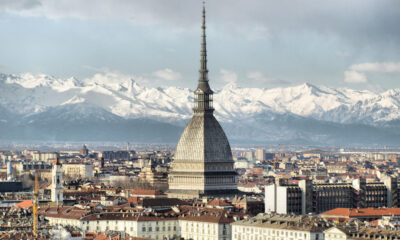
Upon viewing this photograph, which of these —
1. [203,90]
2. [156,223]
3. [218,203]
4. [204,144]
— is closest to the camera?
[156,223]

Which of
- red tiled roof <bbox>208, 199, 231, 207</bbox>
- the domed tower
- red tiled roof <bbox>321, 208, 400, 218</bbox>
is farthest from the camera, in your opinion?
the domed tower

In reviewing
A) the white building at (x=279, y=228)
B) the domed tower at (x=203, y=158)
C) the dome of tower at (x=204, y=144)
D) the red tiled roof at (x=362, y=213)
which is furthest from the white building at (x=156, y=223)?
the dome of tower at (x=204, y=144)

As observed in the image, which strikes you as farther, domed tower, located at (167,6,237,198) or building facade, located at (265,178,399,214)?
domed tower, located at (167,6,237,198)

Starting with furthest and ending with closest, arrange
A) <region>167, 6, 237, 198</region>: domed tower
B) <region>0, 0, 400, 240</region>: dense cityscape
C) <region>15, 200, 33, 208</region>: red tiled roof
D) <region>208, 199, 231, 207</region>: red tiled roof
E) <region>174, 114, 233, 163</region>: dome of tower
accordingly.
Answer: <region>174, 114, 233, 163</region>: dome of tower → <region>167, 6, 237, 198</region>: domed tower → <region>15, 200, 33, 208</region>: red tiled roof → <region>208, 199, 231, 207</region>: red tiled roof → <region>0, 0, 400, 240</region>: dense cityscape

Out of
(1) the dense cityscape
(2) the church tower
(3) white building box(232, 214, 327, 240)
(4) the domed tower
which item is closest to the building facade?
(1) the dense cityscape

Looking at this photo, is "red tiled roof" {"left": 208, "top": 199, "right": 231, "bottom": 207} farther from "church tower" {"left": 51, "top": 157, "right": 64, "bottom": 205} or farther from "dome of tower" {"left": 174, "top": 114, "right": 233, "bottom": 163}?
"dome of tower" {"left": 174, "top": 114, "right": 233, "bottom": 163}

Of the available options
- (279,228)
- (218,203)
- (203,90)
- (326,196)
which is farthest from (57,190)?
(279,228)

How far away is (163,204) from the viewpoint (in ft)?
431

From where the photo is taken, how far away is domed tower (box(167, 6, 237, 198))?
162 m

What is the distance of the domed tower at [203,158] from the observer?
162125 mm

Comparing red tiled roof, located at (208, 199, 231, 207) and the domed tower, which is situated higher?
the domed tower

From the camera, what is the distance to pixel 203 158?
539ft

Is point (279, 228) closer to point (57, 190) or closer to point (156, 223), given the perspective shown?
point (156, 223)

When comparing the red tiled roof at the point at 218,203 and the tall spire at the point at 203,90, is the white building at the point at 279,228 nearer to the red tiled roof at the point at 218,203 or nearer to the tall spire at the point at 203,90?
the red tiled roof at the point at 218,203
